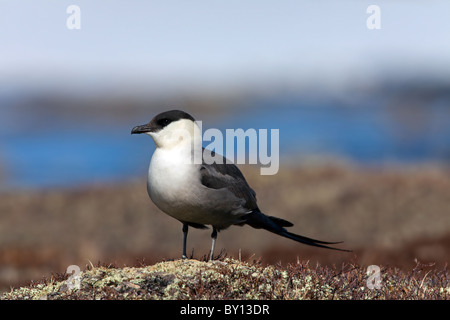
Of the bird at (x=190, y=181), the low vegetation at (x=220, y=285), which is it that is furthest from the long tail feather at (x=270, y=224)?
the low vegetation at (x=220, y=285)

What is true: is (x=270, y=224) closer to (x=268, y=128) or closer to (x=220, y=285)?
(x=220, y=285)

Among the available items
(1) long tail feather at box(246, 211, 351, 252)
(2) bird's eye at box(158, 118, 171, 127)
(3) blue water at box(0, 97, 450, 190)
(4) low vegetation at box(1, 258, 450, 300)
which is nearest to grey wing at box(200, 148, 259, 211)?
(1) long tail feather at box(246, 211, 351, 252)

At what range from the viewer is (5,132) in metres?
91.0

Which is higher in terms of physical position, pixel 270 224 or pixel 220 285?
pixel 270 224

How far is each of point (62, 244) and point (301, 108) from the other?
352 ft

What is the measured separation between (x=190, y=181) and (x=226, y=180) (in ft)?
1.87

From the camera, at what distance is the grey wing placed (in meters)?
7.57

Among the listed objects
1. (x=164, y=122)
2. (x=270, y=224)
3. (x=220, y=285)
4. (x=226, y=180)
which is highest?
(x=164, y=122)

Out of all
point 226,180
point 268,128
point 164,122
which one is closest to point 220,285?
point 226,180

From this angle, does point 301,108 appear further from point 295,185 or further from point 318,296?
point 318,296

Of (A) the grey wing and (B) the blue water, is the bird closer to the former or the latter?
(A) the grey wing

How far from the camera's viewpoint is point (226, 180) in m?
7.79

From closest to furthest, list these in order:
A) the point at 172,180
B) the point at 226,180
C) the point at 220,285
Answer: the point at 220,285, the point at 172,180, the point at 226,180
